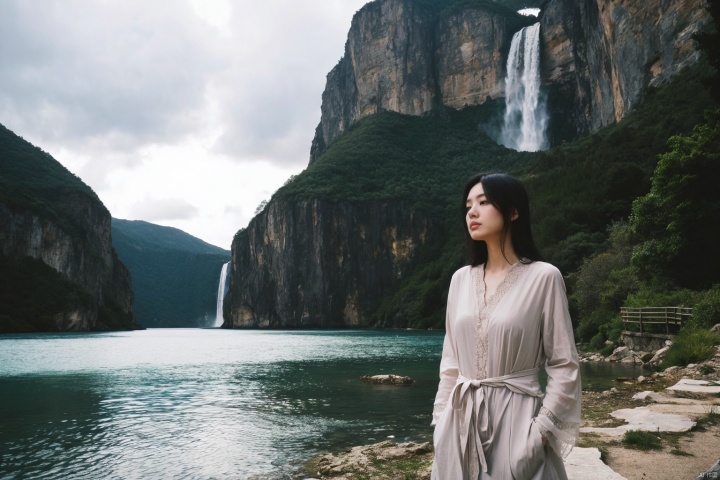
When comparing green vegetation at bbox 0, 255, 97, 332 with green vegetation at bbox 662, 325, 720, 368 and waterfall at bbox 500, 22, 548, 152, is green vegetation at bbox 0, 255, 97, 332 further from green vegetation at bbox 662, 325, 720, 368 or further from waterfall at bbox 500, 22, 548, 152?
waterfall at bbox 500, 22, 548, 152

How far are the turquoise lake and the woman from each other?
6561mm

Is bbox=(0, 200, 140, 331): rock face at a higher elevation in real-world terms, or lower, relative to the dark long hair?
higher

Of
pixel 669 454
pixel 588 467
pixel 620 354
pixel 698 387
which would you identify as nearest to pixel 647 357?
pixel 620 354

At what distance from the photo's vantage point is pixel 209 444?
10461 mm

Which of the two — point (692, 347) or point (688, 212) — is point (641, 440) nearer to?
point (692, 347)

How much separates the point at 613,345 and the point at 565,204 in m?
33.5

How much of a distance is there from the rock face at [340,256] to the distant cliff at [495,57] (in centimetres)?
3265

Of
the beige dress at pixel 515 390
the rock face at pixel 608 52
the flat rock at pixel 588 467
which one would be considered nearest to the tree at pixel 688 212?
the flat rock at pixel 588 467

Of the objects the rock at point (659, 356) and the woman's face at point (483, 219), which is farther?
the rock at point (659, 356)

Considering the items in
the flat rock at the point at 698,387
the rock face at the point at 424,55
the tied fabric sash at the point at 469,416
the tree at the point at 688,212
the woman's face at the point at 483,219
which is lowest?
the flat rock at the point at 698,387

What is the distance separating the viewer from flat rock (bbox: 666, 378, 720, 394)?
1044 centimetres

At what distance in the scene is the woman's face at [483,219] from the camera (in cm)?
266

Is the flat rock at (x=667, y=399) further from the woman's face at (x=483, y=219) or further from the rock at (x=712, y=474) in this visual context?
the woman's face at (x=483, y=219)

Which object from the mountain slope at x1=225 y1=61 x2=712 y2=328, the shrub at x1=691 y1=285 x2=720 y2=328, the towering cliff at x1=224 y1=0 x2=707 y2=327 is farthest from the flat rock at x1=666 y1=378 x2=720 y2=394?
the mountain slope at x1=225 y1=61 x2=712 y2=328
